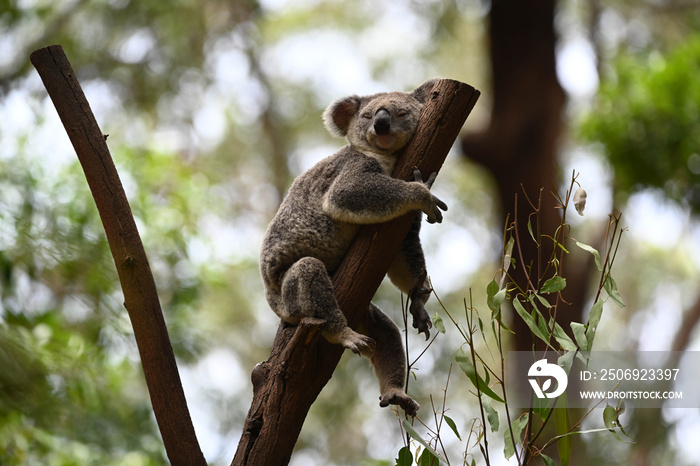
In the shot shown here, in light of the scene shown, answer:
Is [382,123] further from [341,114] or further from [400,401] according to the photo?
[400,401]

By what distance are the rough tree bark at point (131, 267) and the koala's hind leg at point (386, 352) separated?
830 mm

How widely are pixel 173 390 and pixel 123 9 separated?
5.90 m

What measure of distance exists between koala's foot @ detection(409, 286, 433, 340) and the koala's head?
61 cm

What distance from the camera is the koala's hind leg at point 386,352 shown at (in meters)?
3.04

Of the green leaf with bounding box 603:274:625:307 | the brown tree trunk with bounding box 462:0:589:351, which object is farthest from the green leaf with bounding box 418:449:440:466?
the brown tree trunk with bounding box 462:0:589:351

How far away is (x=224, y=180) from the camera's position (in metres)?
10.6

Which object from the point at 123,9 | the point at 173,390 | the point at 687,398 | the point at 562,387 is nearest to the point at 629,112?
the point at 687,398

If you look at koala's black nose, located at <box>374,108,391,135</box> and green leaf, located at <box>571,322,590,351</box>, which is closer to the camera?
green leaf, located at <box>571,322,590,351</box>

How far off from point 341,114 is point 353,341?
1272mm

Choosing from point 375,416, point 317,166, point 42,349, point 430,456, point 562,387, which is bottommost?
point 430,456

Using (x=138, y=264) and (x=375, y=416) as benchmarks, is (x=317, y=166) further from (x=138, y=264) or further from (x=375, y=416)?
(x=375, y=416)

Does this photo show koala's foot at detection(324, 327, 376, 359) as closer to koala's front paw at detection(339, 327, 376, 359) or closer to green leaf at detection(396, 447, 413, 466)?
koala's front paw at detection(339, 327, 376, 359)

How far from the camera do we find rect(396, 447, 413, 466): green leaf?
2.32 meters

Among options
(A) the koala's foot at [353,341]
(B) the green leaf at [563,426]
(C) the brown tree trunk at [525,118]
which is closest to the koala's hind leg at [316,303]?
(A) the koala's foot at [353,341]
